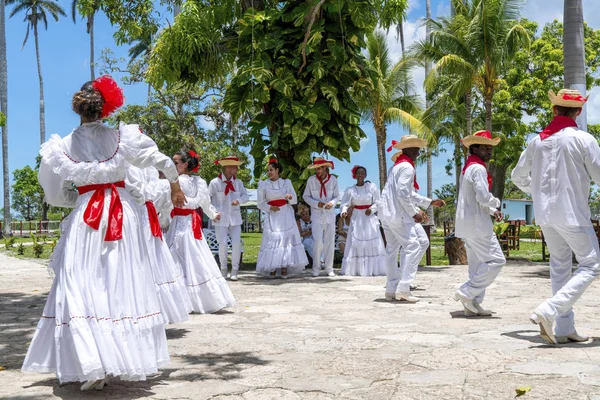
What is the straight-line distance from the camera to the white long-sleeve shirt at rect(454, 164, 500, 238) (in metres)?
7.05

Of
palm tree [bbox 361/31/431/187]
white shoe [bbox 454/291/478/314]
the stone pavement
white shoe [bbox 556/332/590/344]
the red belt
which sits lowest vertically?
the stone pavement

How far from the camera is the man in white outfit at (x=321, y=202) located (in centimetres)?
1241

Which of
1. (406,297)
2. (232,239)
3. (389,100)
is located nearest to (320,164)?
(232,239)

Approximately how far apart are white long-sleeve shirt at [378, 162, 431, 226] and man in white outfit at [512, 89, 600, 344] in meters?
2.42

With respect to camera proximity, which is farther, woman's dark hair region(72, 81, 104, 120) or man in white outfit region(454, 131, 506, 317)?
man in white outfit region(454, 131, 506, 317)

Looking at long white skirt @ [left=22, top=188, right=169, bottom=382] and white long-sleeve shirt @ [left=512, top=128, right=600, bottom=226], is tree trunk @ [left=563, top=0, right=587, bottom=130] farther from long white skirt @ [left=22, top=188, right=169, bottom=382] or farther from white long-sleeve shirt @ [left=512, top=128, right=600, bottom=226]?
long white skirt @ [left=22, top=188, right=169, bottom=382]

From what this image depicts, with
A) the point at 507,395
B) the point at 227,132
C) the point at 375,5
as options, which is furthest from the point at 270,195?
the point at 227,132

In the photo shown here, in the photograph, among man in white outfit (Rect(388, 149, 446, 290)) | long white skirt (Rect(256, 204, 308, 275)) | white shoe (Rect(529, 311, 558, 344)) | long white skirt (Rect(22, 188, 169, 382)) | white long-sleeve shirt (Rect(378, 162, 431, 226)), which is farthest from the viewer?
long white skirt (Rect(256, 204, 308, 275))

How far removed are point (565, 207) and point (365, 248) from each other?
699cm

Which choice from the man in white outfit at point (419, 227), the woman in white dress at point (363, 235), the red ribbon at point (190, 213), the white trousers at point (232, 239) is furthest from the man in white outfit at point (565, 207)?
the white trousers at point (232, 239)

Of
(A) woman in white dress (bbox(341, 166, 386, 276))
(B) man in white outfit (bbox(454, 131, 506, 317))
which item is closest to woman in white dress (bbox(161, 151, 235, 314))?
(B) man in white outfit (bbox(454, 131, 506, 317))

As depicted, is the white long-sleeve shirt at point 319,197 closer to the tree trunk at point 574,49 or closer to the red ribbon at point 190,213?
the red ribbon at point 190,213

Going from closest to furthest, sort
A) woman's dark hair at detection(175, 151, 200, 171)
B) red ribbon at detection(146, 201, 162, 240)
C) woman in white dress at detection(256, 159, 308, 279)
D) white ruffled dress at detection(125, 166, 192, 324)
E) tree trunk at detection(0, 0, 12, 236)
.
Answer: white ruffled dress at detection(125, 166, 192, 324) → red ribbon at detection(146, 201, 162, 240) → woman's dark hair at detection(175, 151, 200, 171) → woman in white dress at detection(256, 159, 308, 279) → tree trunk at detection(0, 0, 12, 236)

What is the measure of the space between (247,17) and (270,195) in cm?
394
